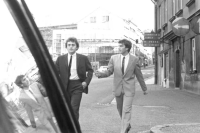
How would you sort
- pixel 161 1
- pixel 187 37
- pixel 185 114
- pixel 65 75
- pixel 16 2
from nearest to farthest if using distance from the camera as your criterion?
1. pixel 16 2
2. pixel 65 75
3. pixel 185 114
4. pixel 187 37
5. pixel 161 1

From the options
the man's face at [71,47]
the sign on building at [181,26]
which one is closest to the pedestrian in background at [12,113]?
the man's face at [71,47]

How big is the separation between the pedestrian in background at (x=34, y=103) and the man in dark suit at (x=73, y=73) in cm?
425

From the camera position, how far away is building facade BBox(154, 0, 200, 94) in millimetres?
17281

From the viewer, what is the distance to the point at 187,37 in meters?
18.9

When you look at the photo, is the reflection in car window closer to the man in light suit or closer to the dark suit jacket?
the dark suit jacket

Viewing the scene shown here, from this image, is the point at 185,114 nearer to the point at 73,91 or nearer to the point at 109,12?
the point at 73,91

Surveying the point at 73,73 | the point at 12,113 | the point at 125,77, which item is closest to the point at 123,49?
the point at 125,77

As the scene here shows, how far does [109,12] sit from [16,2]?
8395 cm

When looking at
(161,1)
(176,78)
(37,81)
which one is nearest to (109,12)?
(161,1)

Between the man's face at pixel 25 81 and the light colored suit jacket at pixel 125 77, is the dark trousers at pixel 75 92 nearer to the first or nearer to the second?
the light colored suit jacket at pixel 125 77

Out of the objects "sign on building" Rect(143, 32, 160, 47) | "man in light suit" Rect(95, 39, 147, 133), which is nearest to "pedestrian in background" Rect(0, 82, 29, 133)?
"man in light suit" Rect(95, 39, 147, 133)

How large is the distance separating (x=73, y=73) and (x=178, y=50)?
56.5 ft

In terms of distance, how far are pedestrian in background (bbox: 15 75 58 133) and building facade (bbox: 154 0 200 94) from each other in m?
15.6

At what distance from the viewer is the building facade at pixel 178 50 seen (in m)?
17.3
